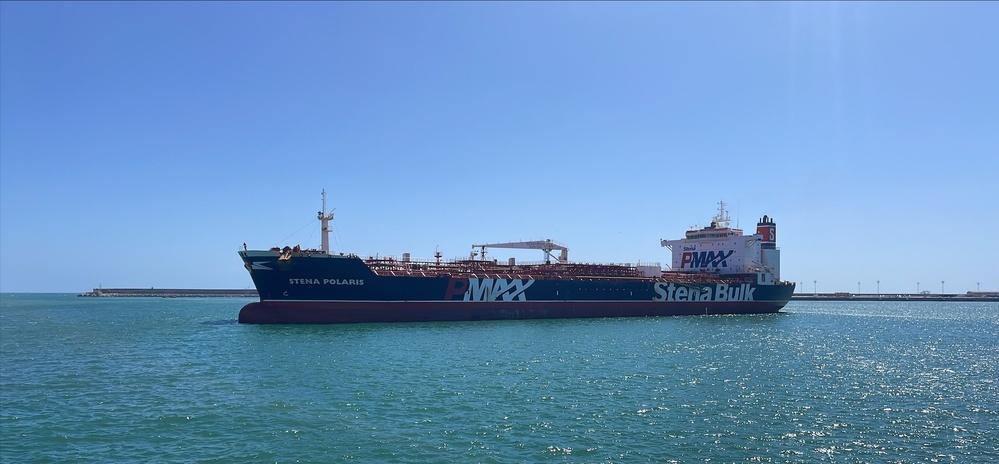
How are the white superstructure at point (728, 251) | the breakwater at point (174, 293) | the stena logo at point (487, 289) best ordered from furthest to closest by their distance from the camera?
Answer: the breakwater at point (174, 293)
the white superstructure at point (728, 251)
the stena logo at point (487, 289)

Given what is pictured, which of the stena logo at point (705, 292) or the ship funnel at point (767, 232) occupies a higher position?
the ship funnel at point (767, 232)

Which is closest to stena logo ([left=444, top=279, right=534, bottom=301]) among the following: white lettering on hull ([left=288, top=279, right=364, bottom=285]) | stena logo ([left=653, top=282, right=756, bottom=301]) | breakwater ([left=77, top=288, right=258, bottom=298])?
white lettering on hull ([left=288, top=279, right=364, bottom=285])

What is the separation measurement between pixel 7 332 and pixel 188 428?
96.0 ft

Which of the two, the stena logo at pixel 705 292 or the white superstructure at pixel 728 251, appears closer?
the stena logo at pixel 705 292

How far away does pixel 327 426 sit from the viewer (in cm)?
1073

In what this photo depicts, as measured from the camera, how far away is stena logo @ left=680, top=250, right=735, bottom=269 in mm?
48844

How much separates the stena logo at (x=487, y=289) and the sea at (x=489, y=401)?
25.3ft

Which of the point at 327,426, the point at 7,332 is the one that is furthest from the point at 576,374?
the point at 7,332

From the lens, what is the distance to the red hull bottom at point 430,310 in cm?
2880

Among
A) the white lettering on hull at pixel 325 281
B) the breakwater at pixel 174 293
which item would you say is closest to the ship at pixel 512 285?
the white lettering on hull at pixel 325 281

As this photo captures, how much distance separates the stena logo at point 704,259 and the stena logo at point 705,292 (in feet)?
11.5

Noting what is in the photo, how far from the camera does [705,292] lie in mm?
43094

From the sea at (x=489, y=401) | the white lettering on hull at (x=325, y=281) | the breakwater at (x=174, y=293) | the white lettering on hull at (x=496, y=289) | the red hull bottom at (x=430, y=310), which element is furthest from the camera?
the breakwater at (x=174, y=293)

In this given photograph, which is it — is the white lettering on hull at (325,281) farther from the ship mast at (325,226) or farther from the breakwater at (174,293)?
the breakwater at (174,293)
